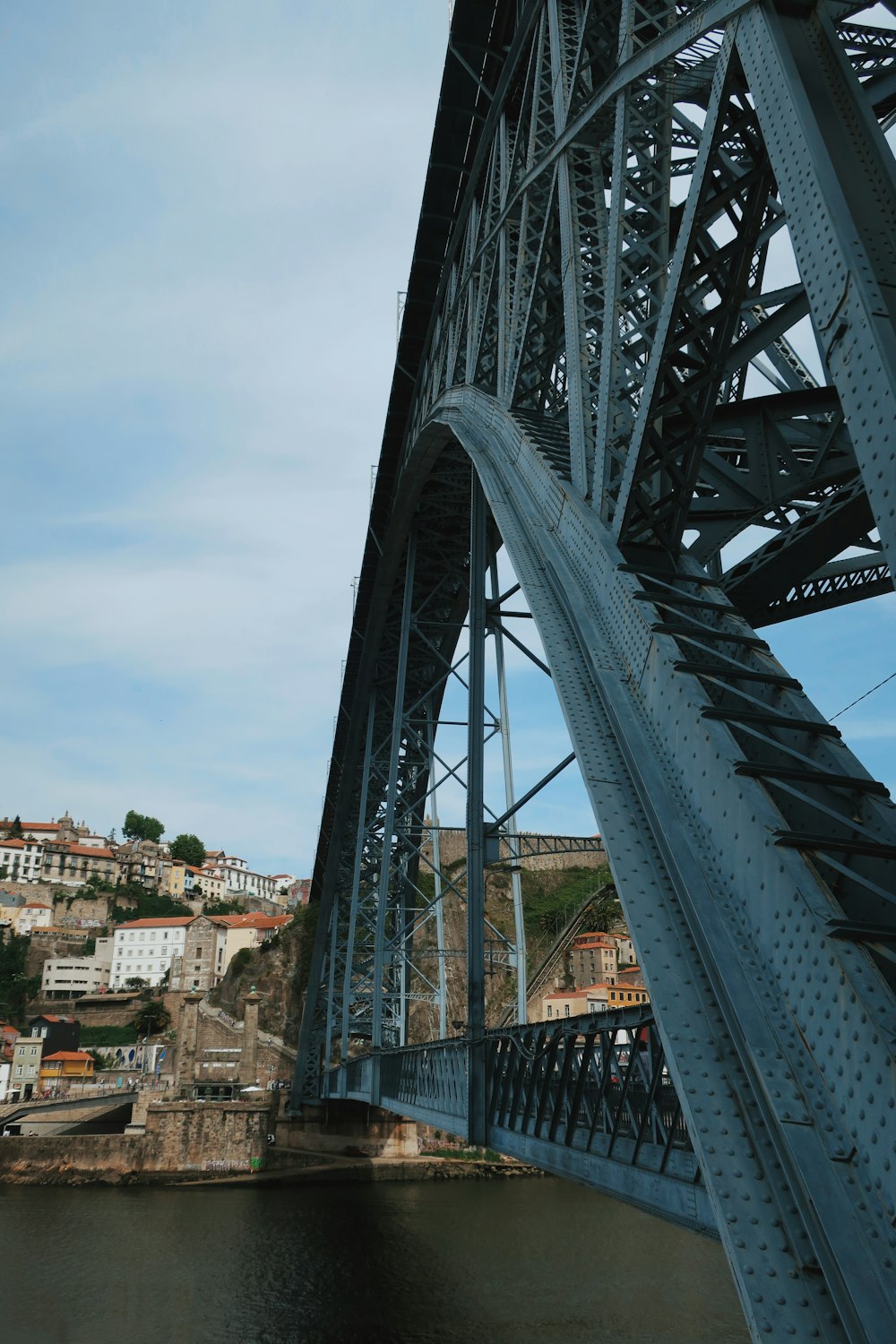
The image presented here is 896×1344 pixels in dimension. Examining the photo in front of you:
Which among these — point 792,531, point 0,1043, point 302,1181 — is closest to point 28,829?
point 0,1043

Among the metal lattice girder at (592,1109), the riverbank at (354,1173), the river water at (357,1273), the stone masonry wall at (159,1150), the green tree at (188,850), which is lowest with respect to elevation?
the river water at (357,1273)

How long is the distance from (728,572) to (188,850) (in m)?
124

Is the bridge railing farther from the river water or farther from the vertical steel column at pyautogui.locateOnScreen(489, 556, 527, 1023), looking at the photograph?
the river water

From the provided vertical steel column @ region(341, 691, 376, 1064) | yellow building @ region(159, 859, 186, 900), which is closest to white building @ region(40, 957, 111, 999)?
yellow building @ region(159, 859, 186, 900)

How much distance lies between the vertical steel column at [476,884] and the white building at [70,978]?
79156mm

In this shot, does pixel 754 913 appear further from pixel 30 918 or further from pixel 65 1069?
pixel 30 918

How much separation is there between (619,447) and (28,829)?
128932mm

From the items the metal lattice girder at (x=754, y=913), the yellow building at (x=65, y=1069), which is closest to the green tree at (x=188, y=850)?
the yellow building at (x=65, y=1069)

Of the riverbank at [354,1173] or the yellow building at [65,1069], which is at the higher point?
the yellow building at [65,1069]

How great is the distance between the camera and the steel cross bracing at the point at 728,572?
285cm

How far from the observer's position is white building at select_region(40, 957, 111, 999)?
264 ft

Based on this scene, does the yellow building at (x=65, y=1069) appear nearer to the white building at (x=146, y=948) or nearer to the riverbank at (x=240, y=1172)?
the riverbank at (x=240, y=1172)

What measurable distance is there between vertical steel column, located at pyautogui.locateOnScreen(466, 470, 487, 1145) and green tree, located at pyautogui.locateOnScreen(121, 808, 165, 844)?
4854 inches

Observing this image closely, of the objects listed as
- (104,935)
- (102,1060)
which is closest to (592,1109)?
(102,1060)
